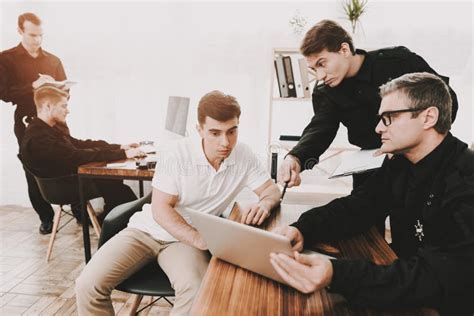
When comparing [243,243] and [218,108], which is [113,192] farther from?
[243,243]

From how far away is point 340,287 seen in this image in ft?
2.86

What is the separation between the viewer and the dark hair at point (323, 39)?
1.66 metres

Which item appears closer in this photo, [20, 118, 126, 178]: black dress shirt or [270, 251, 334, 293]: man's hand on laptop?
[270, 251, 334, 293]: man's hand on laptop

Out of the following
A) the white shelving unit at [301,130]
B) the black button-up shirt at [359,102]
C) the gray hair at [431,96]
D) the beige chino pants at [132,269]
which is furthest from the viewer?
the white shelving unit at [301,130]

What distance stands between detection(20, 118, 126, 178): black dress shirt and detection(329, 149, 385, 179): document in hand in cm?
175

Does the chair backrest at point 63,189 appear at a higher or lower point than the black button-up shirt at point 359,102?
→ lower

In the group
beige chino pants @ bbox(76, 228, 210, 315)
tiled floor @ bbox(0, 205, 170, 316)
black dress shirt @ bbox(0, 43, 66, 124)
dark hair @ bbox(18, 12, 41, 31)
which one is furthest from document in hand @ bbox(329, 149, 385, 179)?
dark hair @ bbox(18, 12, 41, 31)

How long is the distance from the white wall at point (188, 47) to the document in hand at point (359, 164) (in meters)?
1.96

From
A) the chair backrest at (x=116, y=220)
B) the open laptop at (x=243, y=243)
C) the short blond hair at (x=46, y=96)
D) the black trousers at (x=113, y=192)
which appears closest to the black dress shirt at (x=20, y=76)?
the short blond hair at (x=46, y=96)

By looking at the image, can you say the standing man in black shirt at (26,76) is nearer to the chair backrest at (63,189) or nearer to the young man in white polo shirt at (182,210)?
the chair backrest at (63,189)

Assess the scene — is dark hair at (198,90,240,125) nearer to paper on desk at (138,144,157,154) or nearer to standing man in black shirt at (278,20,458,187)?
standing man in black shirt at (278,20,458,187)

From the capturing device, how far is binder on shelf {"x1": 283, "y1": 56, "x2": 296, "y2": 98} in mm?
3005

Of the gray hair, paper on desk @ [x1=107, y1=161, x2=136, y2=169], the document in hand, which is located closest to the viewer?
the gray hair

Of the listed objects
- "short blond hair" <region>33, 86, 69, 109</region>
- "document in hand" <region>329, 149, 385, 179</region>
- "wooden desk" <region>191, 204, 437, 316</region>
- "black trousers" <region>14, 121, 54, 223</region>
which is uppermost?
"short blond hair" <region>33, 86, 69, 109</region>
